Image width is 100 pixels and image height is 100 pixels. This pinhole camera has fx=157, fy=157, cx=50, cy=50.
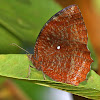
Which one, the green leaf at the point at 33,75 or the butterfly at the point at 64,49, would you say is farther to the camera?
the butterfly at the point at 64,49

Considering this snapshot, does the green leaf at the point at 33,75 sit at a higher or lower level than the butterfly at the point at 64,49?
lower

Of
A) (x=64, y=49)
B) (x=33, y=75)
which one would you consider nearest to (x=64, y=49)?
(x=64, y=49)

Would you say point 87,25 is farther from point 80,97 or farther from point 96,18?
point 80,97

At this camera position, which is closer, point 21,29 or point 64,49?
point 21,29

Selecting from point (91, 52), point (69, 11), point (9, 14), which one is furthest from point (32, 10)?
point (91, 52)

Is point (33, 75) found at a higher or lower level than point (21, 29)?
lower

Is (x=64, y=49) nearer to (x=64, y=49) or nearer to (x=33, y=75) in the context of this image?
(x=64, y=49)
